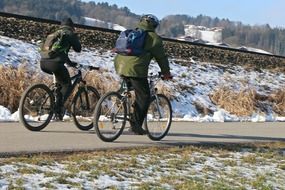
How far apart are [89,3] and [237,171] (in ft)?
352

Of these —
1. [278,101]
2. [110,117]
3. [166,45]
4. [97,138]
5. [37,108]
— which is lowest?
[97,138]

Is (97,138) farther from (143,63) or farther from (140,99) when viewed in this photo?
(143,63)

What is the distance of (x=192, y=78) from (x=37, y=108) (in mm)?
12295

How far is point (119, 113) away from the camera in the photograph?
9055 millimetres

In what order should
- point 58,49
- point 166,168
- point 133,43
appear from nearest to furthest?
point 166,168
point 133,43
point 58,49

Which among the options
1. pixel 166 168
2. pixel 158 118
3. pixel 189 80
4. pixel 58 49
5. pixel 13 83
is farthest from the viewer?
pixel 189 80

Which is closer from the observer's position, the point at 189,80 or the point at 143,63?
the point at 143,63

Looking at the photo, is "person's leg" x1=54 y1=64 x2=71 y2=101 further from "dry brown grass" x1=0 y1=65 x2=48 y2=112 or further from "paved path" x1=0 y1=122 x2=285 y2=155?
"dry brown grass" x1=0 y1=65 x2=48 y2=112

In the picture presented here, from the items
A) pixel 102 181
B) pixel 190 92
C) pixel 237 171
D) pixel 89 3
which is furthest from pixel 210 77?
pixel 89 3

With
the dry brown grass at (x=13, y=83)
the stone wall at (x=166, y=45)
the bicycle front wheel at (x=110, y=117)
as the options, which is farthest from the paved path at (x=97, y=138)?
the stone wall at (x=166, y=45)

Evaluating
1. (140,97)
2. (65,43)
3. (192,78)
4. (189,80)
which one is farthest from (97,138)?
(192,78)

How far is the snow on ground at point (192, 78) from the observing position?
16.1m

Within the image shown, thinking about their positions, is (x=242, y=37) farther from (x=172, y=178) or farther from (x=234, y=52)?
(x=172, y=178)

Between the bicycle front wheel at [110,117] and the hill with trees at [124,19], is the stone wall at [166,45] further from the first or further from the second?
the hill with trees at [124,19]
